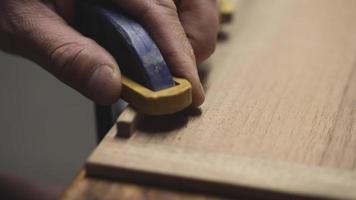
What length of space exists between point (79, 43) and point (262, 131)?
0.61 feet

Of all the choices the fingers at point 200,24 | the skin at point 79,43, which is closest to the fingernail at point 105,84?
the skin at point 79,43

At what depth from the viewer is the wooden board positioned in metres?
0.39

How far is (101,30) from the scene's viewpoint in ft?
1.65

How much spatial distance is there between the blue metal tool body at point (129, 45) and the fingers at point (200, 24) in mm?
110

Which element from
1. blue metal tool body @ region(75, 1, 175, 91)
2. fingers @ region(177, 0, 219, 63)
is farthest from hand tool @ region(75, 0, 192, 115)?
fingers @ region(177, 0, 219, 63)

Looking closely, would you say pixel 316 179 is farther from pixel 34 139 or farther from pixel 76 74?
pixel 34 139

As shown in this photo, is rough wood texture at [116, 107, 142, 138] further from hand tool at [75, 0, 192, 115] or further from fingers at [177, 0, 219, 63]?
fingers at [177, 0, 219, 63]

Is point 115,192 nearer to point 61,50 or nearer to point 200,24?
point 61,50

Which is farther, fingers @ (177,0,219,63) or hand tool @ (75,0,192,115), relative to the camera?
fingers @ (177,0,219,63)

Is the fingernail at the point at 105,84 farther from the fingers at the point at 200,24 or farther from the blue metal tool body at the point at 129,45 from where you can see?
the fingers at the point at 200,24

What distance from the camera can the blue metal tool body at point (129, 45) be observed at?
459 mm

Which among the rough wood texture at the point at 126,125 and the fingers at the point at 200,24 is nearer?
the rough wood texture at the point at 126,125

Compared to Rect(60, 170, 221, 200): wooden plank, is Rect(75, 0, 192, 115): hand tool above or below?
above

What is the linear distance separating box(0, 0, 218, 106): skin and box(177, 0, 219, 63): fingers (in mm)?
61
